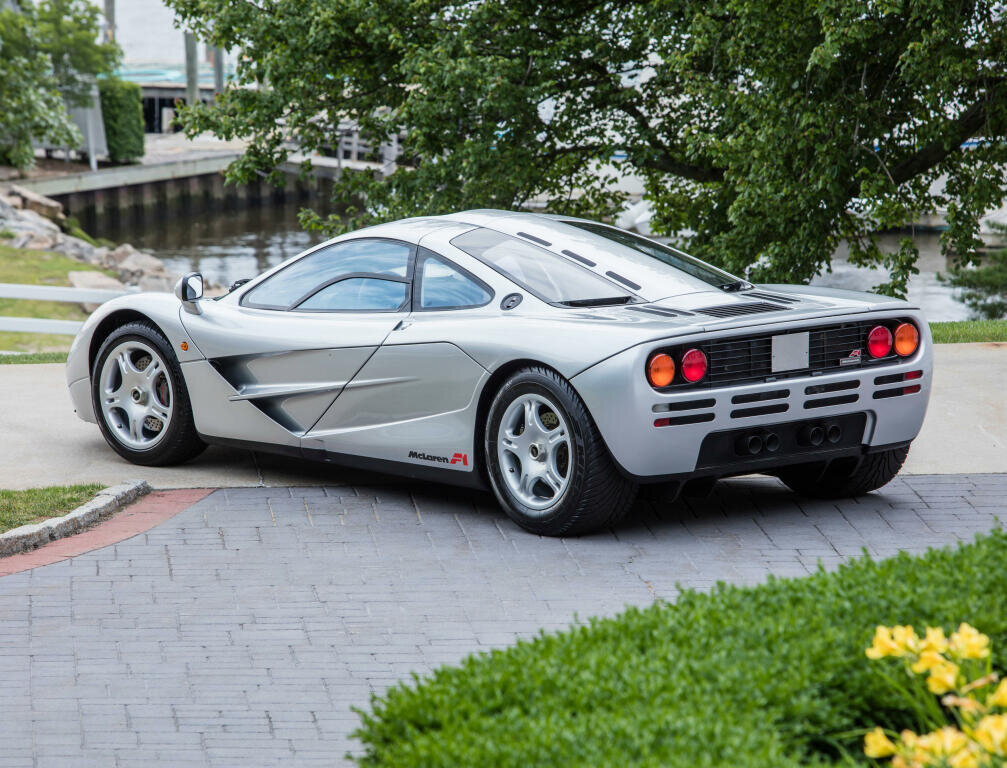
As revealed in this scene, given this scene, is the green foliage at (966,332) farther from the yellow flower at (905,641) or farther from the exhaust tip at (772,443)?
the yellow flower at (905,641)

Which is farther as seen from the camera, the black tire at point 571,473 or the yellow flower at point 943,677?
the black tire at point 571,473

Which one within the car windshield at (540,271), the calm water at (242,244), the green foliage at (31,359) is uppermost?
the car windshield at (540,271)

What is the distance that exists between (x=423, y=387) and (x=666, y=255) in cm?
153

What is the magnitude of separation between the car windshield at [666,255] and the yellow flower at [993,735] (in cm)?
430

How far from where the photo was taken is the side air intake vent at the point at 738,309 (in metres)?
6.05

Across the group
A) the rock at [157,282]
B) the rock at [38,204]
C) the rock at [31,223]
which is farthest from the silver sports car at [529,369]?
the rock at [38,204]

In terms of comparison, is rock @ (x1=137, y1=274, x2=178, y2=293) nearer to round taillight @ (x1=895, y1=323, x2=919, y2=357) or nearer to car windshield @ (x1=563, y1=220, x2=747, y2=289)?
car windshield @ (x1=563, y1=220, x2=747, y2=289)

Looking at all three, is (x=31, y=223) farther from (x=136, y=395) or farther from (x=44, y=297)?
(x=136, y=395)

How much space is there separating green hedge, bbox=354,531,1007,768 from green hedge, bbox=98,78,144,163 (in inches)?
2025

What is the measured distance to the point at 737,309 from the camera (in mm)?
6148

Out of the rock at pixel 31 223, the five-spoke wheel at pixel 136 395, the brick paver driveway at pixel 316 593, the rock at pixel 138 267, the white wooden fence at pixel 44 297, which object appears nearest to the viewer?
the brick paver driveway at pixel 316 593

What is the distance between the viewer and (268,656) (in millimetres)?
4762

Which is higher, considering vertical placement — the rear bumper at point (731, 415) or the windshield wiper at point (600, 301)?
the windshield wiper at point (600, 301)

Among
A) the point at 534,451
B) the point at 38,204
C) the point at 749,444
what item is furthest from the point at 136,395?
the point at 38,204
